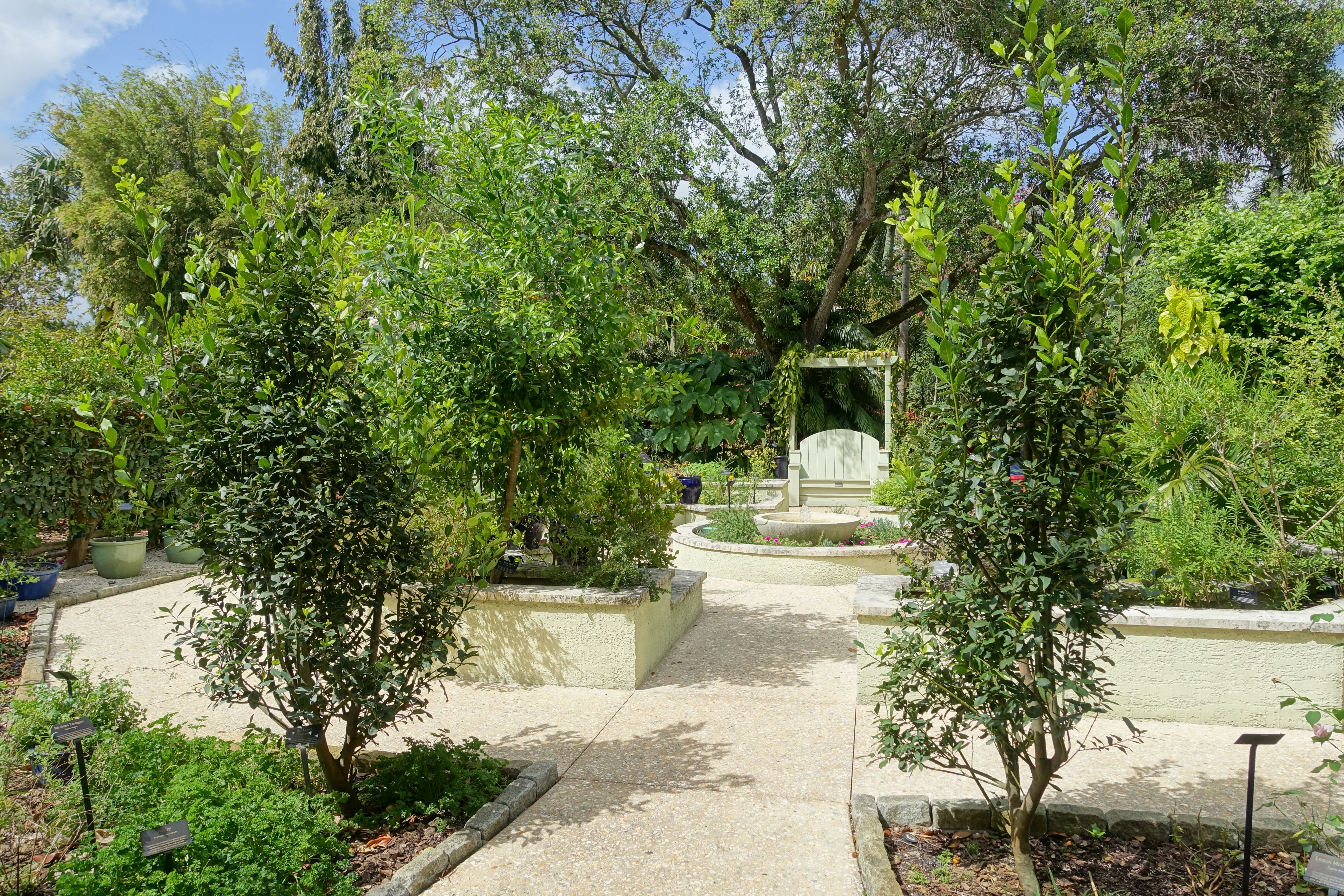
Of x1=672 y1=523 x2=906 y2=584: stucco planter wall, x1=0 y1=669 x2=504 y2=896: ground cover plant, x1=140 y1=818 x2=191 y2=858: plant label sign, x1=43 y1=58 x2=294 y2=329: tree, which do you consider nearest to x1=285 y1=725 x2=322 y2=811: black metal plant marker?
x1=0 y1=669 x2=504 y2=896: ground cover plant

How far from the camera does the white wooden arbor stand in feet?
40.3

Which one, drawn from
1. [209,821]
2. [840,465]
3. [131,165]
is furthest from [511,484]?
[131,165]

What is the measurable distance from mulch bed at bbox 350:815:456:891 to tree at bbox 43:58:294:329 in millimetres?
15489

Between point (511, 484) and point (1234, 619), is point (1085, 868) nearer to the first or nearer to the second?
point (1234, 619)

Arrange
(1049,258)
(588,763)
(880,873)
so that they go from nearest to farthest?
(1049,258), (880,873), (588,763)

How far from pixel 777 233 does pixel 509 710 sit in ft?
30.4

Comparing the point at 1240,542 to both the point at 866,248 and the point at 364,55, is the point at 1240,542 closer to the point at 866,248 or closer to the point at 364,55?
the point at 866,248

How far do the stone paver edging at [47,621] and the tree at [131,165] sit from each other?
9828 millimetres

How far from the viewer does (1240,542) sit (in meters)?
4.37

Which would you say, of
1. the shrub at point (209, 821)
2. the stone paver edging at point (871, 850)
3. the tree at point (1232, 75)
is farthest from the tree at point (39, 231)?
the tree at point (1232, 75)

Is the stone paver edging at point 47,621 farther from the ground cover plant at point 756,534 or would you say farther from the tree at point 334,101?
the tree at point 334,101

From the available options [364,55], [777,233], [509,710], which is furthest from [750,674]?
[364,55]

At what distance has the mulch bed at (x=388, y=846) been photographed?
2.69 meters

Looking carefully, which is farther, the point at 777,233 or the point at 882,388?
the point at 882,388
